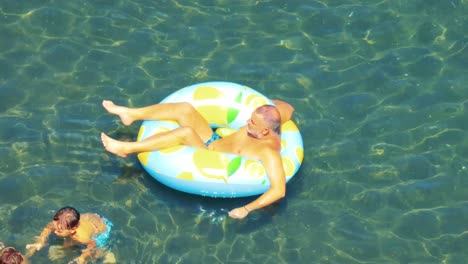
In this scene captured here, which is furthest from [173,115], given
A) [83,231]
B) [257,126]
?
[83,231]

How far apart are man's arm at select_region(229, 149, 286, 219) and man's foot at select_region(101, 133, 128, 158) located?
1.23m

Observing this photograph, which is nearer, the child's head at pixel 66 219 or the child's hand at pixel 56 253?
the child's head at pixel 66 219

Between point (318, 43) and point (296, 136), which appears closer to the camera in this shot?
point (296, 136)

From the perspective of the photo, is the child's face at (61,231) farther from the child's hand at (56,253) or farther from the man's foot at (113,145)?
the man's foot at (113,145)

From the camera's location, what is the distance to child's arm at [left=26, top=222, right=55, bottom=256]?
304 inches

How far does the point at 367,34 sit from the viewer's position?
10164 mm

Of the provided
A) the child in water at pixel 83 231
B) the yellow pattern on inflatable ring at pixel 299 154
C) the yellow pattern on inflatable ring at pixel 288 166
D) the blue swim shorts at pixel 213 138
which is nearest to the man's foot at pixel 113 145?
the child in water at pixel 83 231

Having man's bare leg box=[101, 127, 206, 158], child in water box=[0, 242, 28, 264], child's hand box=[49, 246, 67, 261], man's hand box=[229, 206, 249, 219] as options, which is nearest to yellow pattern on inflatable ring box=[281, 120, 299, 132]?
man's bare leg box=[101, 127, 206, 158]

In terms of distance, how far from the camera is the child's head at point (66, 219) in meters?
7.39

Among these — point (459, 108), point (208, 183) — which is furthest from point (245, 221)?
point (459, 108)

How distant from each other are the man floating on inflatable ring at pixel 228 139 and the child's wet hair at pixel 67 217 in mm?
936

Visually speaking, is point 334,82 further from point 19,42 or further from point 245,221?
point 19,42

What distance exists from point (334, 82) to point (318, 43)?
67cm

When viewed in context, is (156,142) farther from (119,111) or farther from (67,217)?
(67,217)
